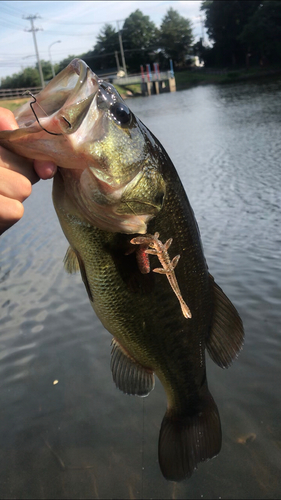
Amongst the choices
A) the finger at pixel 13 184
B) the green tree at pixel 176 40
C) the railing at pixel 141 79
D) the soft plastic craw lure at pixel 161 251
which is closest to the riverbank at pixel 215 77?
the railing at pixel 141 79

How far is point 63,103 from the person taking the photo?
1.46 metres

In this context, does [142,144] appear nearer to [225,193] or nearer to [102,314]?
[102,314]

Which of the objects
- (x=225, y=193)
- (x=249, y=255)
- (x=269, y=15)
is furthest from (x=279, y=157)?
(x=269, y=15)

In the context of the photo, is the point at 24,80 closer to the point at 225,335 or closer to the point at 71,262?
the point at 71,262

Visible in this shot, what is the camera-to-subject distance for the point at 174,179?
185cm

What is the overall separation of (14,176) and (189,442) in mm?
1727

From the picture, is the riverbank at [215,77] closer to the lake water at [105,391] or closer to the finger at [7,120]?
the lake water at [105,391]

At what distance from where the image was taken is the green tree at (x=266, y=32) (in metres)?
49.7

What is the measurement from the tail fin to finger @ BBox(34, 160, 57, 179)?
61.2 inches

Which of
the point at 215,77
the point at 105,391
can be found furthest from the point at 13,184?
the point at 215,77

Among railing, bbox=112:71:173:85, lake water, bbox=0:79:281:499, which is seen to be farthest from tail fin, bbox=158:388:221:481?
railing, bbox=112:71:173:85

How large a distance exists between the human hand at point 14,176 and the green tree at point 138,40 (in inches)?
3452

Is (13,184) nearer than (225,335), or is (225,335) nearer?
(13,184)

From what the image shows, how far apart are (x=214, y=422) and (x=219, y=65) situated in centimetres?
7552
